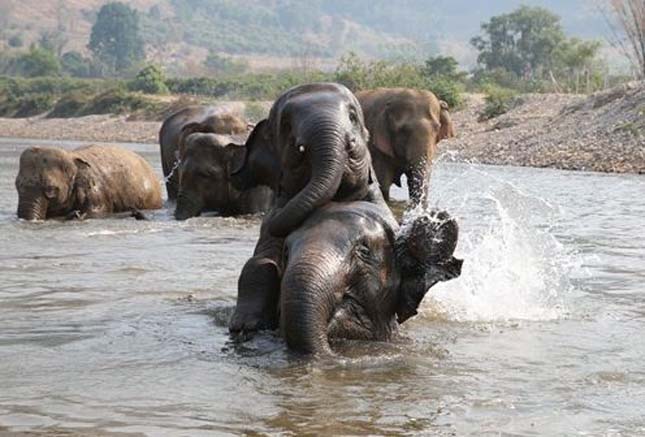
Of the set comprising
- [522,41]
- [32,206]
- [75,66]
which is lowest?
[32,206]

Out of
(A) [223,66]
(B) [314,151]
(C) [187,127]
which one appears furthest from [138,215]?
(A) [223,66]

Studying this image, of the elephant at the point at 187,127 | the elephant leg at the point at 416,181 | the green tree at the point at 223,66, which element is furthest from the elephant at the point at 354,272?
the green tree at the point at 223,66

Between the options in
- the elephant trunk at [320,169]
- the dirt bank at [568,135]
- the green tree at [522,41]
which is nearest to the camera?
the elephant trunk at [320,169]

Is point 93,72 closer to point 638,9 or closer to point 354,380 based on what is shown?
point 638,9

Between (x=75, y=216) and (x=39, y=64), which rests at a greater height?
→ (x=39, y=64)

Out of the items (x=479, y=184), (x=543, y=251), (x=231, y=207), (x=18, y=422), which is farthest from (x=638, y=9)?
(x=18, y=422)

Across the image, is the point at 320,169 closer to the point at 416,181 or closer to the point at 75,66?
the point at 416,181

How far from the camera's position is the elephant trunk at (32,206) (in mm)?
14711

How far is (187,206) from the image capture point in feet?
50.4

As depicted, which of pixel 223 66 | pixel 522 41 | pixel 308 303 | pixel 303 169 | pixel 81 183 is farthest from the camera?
pixel 223 66

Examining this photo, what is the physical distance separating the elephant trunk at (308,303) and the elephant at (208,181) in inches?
351

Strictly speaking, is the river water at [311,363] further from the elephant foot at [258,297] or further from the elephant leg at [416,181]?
the elephant leg at [416,181]

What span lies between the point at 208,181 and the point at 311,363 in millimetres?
9390

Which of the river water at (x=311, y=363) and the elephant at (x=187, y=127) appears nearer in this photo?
the river water at (x=311, y=363)
